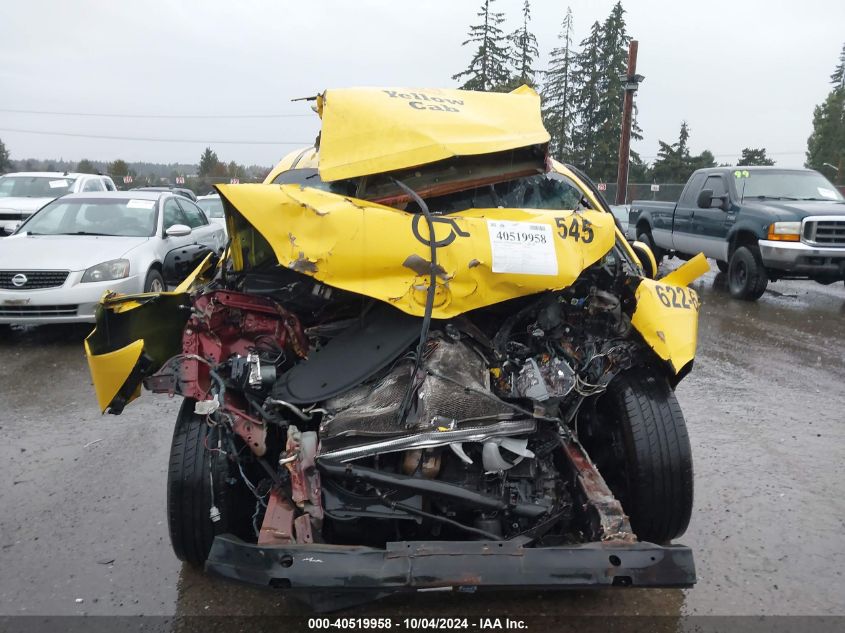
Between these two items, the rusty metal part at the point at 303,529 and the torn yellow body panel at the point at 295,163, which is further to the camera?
the torn yellow body panel at the point at 295,163

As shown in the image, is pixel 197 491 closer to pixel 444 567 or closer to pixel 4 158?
pixel 444 567

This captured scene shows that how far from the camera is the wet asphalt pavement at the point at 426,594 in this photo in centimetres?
275

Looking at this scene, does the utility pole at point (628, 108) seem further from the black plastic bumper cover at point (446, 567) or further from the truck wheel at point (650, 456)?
the black plastic bumper cover at point (446, 567)

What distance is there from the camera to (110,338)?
2850 millimetres

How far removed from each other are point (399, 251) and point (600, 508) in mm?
1268

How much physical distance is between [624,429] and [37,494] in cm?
324

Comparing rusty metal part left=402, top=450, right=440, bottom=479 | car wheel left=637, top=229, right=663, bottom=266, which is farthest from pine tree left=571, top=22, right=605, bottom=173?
rusty metal part left=402, top=450, right=440, bottom=479

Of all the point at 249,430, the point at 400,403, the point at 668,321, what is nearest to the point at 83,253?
the point at 249,430

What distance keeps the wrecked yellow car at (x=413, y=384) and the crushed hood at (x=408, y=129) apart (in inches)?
0.6

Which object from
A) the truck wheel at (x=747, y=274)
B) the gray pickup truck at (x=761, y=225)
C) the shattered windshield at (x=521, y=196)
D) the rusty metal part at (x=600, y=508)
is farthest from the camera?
the truck wheel at (x=747, y=274)

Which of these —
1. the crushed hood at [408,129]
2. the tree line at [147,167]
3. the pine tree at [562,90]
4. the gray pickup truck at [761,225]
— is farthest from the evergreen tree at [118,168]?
the crushed hood at [408,129]

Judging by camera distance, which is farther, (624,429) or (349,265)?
(624,429)

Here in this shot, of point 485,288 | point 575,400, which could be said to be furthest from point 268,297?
point 575,400

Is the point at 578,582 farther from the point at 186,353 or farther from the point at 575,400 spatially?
the point at 186,353
